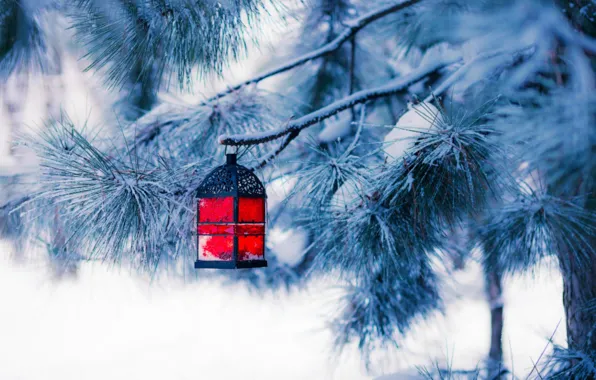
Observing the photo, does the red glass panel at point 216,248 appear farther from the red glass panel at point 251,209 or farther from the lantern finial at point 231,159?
the lantern finial at point 231,159

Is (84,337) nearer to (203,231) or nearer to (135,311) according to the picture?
(135,311)

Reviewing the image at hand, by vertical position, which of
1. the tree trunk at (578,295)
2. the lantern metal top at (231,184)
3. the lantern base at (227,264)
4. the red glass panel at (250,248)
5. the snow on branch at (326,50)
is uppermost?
the snow on branch at (326,50)

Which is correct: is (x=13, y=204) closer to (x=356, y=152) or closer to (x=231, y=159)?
(x=231, y=159)

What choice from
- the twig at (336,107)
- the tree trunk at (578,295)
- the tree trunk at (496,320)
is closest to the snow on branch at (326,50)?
the twig at (336,107)

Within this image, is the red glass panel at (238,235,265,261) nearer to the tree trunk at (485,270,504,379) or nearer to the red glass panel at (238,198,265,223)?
the red glass panel at (238,198,265,223)

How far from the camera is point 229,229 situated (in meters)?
1.36

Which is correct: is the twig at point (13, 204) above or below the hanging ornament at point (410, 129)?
below

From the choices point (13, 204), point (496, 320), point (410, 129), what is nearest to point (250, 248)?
point (410, 129)

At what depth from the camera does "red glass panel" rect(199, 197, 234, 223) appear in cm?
135

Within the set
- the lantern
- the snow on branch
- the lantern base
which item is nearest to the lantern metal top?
the lantern

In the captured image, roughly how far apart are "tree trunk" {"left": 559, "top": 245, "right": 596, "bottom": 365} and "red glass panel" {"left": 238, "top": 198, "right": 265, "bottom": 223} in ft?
3.04

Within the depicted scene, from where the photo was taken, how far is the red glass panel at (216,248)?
53.0 inches

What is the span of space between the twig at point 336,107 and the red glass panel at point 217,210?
0.47ft

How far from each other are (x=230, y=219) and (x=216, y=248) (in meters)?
0.07
